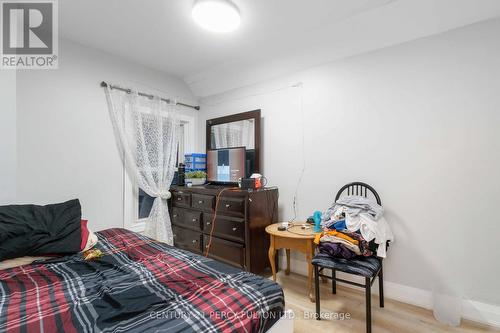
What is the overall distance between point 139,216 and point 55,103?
152 cm

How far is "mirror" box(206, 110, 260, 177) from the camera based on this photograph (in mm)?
2951

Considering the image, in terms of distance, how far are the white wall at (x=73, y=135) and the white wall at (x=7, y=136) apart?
0.19 feet

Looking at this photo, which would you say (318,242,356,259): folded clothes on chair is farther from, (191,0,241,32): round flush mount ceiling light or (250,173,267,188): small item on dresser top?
(191,0,241,32): round flush mount ceiling light

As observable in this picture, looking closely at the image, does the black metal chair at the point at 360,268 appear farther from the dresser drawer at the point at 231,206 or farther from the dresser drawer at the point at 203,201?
the dresser drawer at the point at 203,201

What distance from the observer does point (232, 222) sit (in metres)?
2.54

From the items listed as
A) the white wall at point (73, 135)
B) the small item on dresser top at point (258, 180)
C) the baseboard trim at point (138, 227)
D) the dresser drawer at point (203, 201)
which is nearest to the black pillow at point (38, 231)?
the white wall at point (73, 135)

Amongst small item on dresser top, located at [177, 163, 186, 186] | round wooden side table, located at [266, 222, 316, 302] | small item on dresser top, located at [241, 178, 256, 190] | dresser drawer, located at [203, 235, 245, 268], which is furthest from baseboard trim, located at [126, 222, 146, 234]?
round wooden side table, located at [266, 222, 316, 302]

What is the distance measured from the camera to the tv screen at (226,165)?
3013mm

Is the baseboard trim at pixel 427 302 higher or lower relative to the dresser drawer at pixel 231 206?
lower

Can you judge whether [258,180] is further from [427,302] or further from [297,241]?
[427,302]

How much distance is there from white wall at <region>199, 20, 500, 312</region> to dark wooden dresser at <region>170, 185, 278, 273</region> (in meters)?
0.50

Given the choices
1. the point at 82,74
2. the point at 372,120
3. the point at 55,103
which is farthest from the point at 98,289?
the point at 372,120

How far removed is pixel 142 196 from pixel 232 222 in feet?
4.37

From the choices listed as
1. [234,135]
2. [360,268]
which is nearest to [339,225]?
[360,268]
